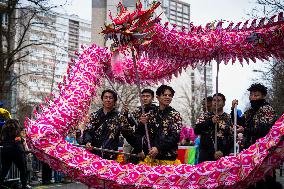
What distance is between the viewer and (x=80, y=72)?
6.05 metres

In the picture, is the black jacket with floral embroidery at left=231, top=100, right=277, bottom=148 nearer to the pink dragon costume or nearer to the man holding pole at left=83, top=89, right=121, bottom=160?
the pink dragon costume

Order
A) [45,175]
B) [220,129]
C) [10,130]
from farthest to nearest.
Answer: [45,175], [10,130], [220,129]

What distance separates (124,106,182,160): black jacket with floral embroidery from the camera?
5.98 metres

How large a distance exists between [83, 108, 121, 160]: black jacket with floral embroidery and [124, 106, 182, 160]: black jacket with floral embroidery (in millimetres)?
269

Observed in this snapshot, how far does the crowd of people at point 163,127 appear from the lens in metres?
5.99

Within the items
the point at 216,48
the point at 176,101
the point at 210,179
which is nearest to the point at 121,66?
the point at 216,48

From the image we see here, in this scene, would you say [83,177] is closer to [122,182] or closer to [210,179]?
[122,182]

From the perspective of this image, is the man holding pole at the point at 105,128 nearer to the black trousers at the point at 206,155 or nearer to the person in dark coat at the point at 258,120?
the black trousers at the point at 206,155

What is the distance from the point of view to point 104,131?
6484 millimetres

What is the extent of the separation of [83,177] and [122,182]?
0.45 m

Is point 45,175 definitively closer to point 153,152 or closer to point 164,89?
point 164,89

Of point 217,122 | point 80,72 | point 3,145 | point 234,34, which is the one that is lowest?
point 3,145

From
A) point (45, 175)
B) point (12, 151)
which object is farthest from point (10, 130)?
point (45, 175)

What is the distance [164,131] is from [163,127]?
0.21 ft
